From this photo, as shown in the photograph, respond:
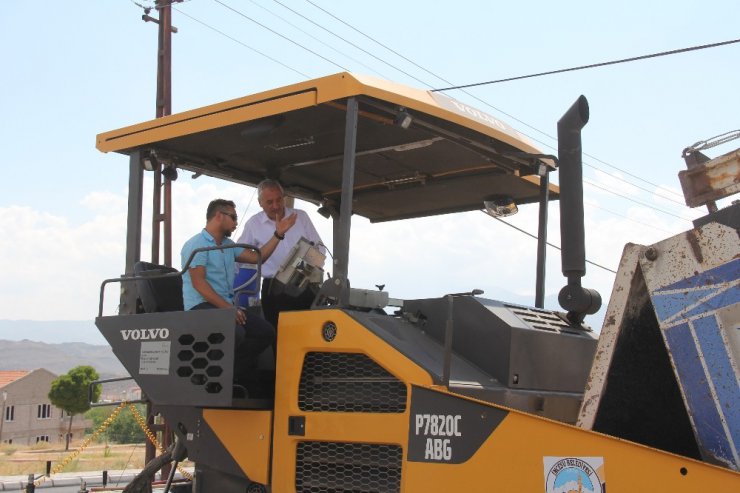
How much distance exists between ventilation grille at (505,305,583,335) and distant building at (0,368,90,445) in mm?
71230

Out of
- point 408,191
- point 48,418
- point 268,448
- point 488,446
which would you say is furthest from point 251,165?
point 48,418

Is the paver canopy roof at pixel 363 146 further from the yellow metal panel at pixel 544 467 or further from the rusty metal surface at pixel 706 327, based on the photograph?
the yellow metal panel at pixel 544 467

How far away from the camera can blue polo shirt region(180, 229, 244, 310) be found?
482cm

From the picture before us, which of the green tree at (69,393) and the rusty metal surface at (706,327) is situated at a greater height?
the rusty metal surface at (706,327)

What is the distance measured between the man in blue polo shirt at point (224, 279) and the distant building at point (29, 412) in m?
70.5

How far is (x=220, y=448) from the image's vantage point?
461 cm

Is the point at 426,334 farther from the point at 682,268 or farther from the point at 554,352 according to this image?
the point at 682,268

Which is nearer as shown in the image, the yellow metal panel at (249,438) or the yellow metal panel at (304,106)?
the yellow metal panel at (304,106)

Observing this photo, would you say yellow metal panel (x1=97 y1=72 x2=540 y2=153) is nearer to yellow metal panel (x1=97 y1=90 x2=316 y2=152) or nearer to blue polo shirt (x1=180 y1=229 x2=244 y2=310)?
yellow metal panel (x1=97 y1=90 x2=316 y2=152)

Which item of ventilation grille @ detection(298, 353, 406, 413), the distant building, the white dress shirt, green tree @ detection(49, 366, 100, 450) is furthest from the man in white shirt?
the distant building

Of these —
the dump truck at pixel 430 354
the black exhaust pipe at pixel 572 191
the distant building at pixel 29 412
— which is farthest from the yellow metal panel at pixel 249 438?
the distant building at pixel 29 412

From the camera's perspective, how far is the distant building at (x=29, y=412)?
71.0m

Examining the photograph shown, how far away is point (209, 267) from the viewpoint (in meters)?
4.88

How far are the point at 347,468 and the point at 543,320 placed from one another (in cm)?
141
